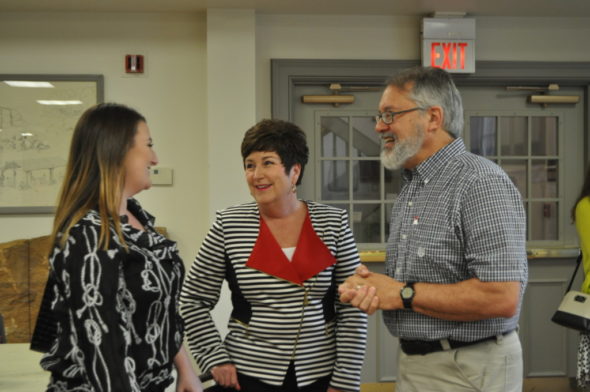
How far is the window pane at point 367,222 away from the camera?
3.82 meters

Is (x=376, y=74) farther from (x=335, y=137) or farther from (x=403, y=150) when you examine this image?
(x=403, y=150)

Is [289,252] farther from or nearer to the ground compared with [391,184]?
nearer to the ground

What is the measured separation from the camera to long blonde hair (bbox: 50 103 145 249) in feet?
4.11

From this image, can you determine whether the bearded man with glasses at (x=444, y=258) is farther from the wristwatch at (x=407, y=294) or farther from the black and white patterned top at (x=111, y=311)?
the black and white patterned top at (x=111, y=311)

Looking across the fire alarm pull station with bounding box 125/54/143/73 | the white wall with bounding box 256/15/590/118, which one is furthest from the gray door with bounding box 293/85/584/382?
the fire alarm pull station with bounding box 125/54/143/73

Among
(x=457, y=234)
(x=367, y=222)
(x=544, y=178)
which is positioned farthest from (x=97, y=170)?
(x=544, y=178)

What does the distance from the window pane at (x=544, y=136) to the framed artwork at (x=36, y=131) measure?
2583 mm

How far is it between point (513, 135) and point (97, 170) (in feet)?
10.3

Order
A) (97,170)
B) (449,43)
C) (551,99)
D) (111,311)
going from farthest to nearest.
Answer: (551,99) → (449,43) → (97,170) → (111,311)

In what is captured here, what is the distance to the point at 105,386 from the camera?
1.17 meters

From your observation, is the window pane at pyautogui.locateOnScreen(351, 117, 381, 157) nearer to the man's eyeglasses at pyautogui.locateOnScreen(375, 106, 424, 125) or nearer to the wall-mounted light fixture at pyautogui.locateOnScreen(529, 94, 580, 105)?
the wall-mounted light fixture at pyautogui.locateOnScreen(529, 94, 580, 105)

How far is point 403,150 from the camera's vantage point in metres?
1.61

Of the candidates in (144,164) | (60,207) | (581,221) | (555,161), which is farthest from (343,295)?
(555,161)

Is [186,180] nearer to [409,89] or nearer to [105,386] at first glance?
[409,89]
